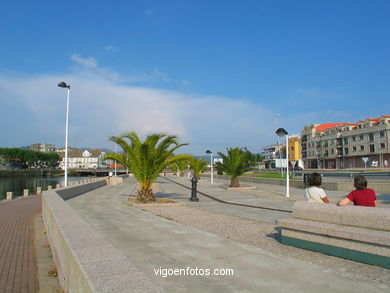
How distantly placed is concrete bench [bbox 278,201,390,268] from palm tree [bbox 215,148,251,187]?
17.1 metres

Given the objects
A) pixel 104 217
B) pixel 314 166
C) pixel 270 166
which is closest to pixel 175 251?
pixel 104 217

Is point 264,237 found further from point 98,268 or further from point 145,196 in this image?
point 145,196

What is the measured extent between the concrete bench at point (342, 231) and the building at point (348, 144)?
5649cm

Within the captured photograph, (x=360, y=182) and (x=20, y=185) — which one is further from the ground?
(x=360, y=182)

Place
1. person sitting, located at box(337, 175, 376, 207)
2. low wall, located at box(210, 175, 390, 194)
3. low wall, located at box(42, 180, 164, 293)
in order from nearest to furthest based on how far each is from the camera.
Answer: low wall, located at box(42, 180, 164, 293) → person sitting, located at box(337, 175, 376, 207) → low wall, located at box(210, 175, 390, 194)

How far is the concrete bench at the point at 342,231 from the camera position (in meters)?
4.53

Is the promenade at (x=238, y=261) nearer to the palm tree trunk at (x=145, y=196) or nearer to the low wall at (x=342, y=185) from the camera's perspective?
the palm tree trunk at (x=145, y=196)

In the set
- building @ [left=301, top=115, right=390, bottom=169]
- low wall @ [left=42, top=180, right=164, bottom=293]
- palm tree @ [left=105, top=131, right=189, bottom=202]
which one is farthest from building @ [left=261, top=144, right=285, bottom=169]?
low wall @ [left=42, top=180, right=164, bottom=293]

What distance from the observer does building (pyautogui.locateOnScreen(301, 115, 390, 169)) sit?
62178 millimetres

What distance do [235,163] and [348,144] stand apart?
57.7 metres

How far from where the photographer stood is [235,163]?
909 inches

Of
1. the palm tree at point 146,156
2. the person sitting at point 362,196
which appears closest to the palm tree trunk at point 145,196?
the palm tree at point 146,156

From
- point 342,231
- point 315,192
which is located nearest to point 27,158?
point 315,192

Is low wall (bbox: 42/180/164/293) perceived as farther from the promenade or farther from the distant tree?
the distant tree
